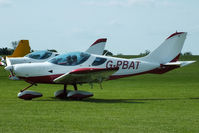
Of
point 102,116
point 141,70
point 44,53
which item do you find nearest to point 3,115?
point 102,116

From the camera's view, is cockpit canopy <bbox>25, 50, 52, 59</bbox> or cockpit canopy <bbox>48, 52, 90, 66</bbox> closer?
cockpit canopy <bbox>48, 52, 90, 66</bbox>

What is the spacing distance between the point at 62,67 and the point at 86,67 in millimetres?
949

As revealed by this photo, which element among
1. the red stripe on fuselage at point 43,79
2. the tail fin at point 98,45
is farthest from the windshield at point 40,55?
the red stripe on fuselage at point 43,79

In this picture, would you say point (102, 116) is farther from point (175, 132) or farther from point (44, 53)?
point (44, 53)

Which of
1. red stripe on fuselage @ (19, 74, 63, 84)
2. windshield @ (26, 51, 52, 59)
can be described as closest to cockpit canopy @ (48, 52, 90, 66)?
red stripe on fuselage @ (19, 74, 63, 84)

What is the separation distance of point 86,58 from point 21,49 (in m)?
20.3

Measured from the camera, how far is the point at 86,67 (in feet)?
54.2

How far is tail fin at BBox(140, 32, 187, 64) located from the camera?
18094 mm

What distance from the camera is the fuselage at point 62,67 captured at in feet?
52.0

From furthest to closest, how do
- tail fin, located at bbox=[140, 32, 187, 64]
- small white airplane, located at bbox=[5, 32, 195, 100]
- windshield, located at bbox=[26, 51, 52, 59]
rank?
windshield, located at bbox=[26, 51, 52, 59] < tail fin, located at bbox=[140, 32, 187, 64] < small white airplane, located at bbox=[5, 32, 195, 100]

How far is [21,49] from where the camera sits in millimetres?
35969

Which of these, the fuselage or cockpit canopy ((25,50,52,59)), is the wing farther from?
cockpit canopy ((25,50,52,59))

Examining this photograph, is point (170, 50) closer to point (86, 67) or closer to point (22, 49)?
point (86, 67)

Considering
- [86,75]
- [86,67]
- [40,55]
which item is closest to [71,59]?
[86,67]
